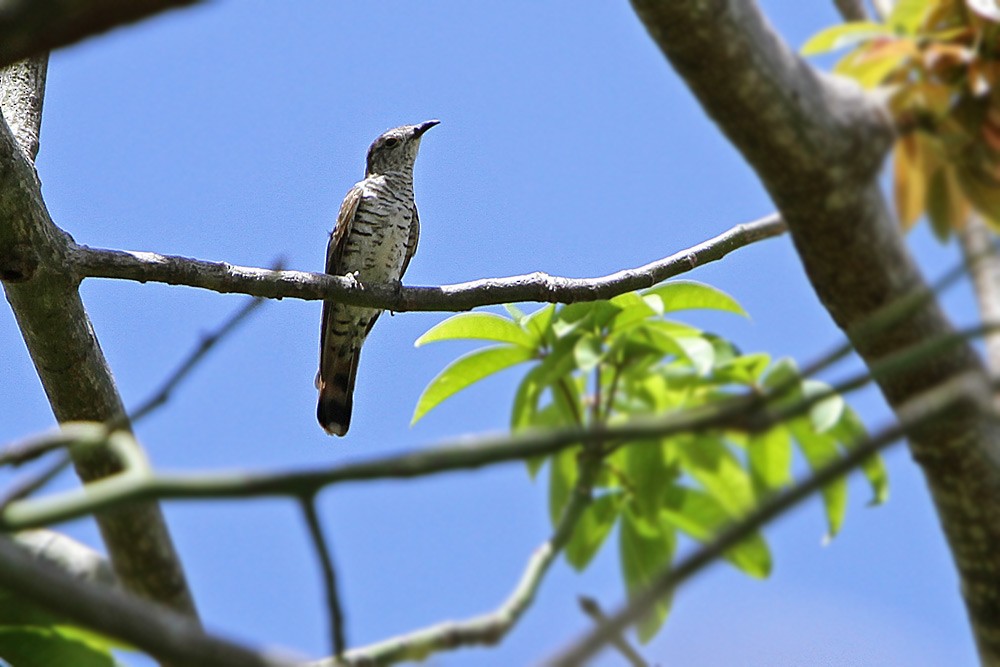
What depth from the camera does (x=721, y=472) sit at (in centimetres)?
215

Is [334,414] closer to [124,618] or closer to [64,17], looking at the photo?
[64,17]

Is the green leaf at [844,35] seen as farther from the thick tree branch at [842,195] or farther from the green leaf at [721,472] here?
the green leaf at [721,472]

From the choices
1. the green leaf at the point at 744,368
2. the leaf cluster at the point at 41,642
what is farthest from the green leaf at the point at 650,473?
the leaf cluster at the point at 41,642

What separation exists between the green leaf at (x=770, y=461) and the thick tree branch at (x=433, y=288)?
190 cm

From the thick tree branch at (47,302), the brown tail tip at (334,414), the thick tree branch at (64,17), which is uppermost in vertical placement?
the brown tail tip at (334,414)

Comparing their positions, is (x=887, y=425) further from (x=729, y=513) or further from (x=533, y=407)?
(x=533, y=407)

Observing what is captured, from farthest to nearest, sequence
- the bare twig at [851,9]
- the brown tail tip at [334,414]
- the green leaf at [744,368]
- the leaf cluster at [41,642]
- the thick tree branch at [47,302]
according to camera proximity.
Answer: the brown tail tip at [334,414], the thick tree branch at [47,302], the bare twig at [851,9], the green leaf at [744,368], the leaf cluster at [41,642]

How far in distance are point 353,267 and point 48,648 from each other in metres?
6.40

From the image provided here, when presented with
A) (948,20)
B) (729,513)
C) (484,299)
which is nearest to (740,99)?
(948,20)

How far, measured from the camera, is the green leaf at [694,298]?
2.85 m

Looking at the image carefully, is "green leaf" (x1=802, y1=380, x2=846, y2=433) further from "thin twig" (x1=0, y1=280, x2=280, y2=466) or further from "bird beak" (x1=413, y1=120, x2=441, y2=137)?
"bird beak" (x1=413, y1=120, x2=441, y2=137)

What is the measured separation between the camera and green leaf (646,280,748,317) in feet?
9.36

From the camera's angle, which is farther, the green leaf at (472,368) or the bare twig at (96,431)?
the green leaf at (472,368)

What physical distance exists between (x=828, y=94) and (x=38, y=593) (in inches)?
60.1
